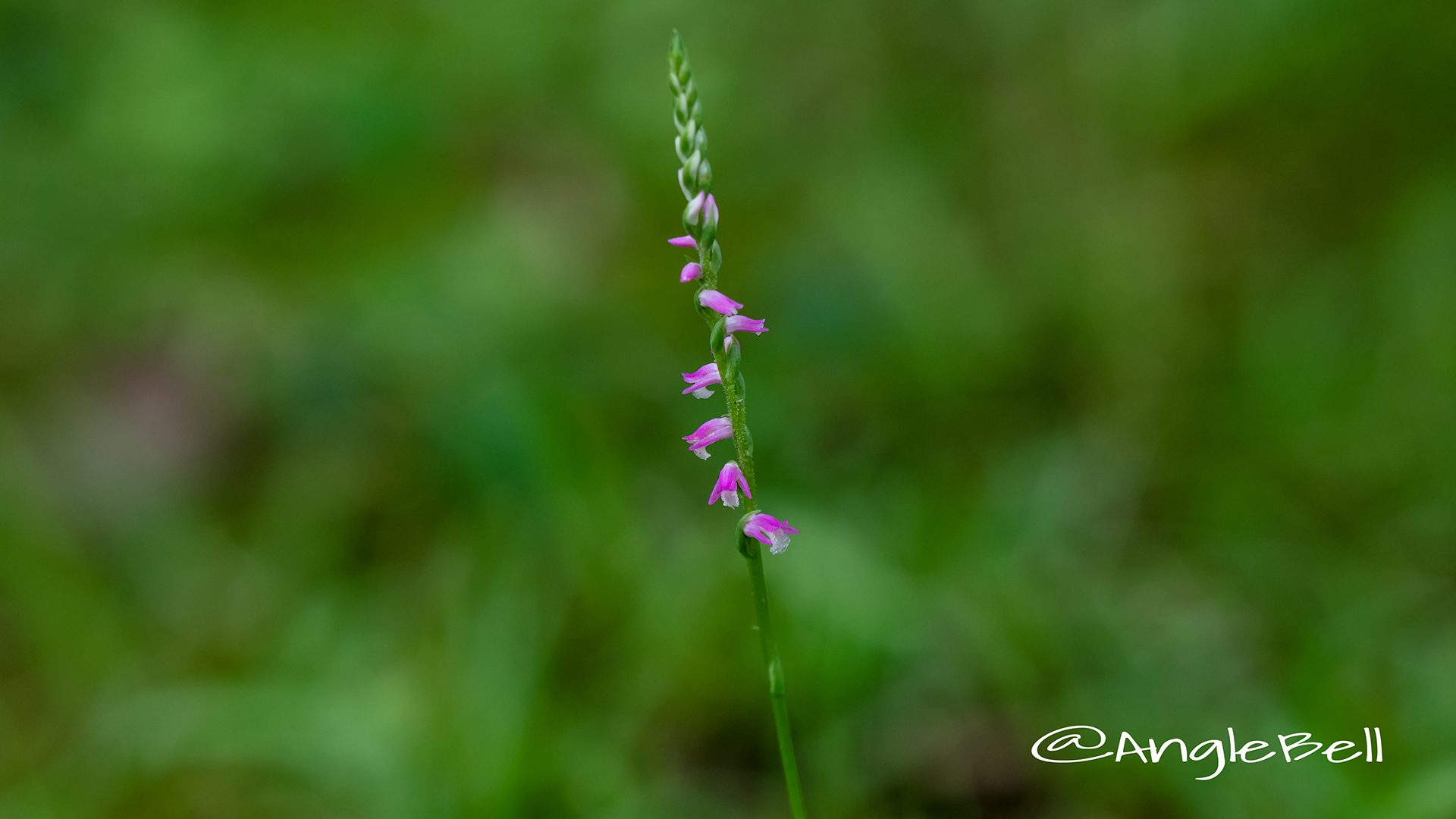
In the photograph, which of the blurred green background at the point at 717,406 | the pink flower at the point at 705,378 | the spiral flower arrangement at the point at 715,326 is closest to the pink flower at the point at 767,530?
the spiral flower arrangement at the point at 715,326

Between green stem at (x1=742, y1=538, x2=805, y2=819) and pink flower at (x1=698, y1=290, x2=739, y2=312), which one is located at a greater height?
pink flower at (x1=698, y1=290, x2=739, y2=312)

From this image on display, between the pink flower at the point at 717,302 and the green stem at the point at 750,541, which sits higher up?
the pink flower at the point at 717,302

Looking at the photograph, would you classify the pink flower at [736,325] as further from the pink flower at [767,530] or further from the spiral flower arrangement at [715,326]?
the pink flower at [767,530]

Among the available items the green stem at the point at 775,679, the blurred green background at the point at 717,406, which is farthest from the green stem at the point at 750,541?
the blurred green background at the point at 717,406

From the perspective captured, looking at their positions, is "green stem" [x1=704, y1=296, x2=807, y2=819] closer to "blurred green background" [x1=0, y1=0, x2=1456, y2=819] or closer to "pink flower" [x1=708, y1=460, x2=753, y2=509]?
"pink flower" [x1=708, y1=460, x2=753, y2=509]

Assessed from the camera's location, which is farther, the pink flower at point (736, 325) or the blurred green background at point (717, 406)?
the blurred green background at point (717, 406)

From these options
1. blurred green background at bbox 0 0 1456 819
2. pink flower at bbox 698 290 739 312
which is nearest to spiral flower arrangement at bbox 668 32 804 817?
pink flower at bbox 698 290 739 312

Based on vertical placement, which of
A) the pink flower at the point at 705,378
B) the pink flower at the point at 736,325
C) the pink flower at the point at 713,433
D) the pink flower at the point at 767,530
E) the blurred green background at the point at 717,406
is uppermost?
the blurred green background at the point at 717,406
